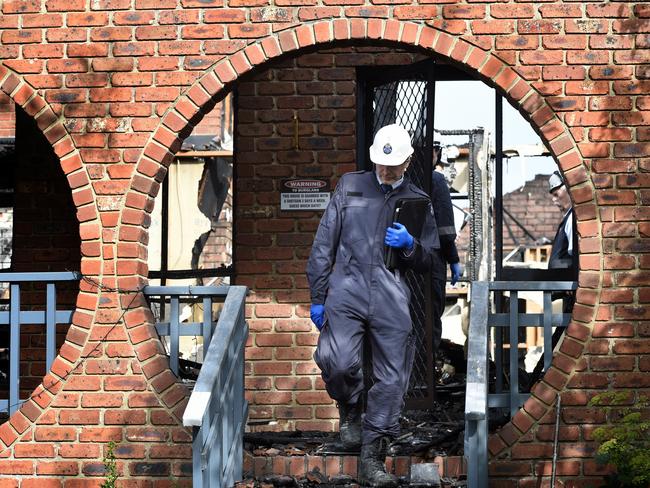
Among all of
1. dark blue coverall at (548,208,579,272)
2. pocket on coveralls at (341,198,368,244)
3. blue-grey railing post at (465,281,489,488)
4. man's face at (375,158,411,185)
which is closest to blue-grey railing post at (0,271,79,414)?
pocket on coveralls at (341,198,368,244)

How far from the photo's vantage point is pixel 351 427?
749 centimetres

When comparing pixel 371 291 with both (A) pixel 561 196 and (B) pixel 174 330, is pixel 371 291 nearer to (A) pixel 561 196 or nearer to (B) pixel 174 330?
(B) pixel 174 330

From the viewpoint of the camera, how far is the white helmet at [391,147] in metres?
7.03

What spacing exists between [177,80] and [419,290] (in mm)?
2664

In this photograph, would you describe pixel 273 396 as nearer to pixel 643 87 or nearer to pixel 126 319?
pixel 126 319

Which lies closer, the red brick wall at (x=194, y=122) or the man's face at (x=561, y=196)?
the red brick wall at (x=194, y=122)

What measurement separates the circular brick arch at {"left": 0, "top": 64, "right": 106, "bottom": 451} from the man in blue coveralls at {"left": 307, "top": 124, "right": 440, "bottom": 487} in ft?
4.54

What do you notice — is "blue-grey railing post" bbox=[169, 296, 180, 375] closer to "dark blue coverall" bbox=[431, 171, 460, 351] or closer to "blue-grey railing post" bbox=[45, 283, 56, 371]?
"blue-grey railing post" bbox=[45, 283, 56, 371]

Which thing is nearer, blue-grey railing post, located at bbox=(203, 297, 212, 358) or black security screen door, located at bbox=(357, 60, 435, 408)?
blue-grey railing post, located at bbox=(203, 297, 212, 358)

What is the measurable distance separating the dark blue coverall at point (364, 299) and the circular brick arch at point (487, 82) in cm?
74

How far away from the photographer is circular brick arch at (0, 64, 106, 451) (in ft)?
24.8

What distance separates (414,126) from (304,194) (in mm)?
927

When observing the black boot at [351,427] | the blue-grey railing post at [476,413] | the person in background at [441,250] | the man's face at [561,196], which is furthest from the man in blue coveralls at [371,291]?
the man's face at [561,196]

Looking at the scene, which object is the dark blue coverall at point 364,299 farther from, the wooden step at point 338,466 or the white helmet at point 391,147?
the wooden step at point 338,466
